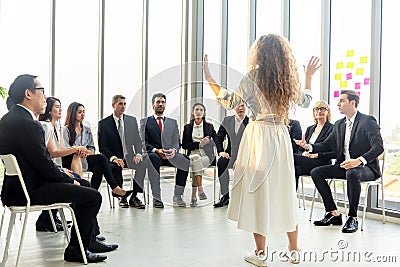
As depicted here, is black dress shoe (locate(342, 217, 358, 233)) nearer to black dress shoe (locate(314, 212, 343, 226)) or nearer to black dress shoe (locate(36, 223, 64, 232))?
black dress shoe (locate(314, 212, 343, 226))

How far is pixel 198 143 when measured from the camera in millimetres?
5664

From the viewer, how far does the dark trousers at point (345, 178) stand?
4.36m

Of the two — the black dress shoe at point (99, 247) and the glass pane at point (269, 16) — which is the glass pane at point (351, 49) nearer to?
the glass pane at point (269, 16)

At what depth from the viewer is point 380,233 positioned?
426 centimetres

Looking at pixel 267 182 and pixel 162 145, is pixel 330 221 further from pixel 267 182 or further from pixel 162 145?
pixel 162 145

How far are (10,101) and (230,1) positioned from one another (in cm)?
483

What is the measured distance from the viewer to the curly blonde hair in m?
3.13

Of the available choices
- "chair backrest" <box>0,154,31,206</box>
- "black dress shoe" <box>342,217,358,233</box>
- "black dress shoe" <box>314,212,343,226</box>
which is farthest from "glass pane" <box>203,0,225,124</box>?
"chair backrest" <box>0,154,31,206</box>

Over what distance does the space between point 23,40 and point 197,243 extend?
167 inches

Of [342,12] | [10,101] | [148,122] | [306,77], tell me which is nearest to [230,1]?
[342,12]

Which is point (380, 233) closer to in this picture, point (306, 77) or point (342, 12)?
point (306, 77)

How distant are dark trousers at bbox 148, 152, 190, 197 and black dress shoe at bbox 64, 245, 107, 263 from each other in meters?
2.22

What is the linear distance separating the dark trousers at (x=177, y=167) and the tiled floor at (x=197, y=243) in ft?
1.91

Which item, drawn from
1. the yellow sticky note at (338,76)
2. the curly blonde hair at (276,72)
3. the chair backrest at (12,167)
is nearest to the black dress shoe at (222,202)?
the yellow sticky note at (338,76)
